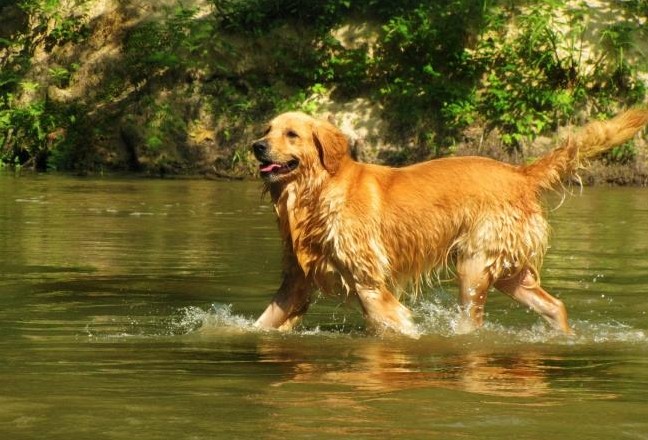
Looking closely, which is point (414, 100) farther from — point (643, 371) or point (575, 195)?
point (643, 371)

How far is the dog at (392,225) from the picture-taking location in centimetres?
788

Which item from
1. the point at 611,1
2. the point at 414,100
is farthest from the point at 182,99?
the point at 611,1

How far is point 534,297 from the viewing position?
8.44 metres

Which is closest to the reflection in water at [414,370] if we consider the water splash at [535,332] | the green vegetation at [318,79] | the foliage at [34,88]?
the water splash at [535,332]

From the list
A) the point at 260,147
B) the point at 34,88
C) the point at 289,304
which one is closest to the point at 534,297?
the point at 289,304

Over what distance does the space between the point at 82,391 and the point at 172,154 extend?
1772 centimetres

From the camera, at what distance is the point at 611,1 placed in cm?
2378

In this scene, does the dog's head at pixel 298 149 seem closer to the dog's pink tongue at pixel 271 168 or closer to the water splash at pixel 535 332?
the dog's pink tongue at pixel 271 168

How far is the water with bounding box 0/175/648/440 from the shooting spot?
502 centimetres

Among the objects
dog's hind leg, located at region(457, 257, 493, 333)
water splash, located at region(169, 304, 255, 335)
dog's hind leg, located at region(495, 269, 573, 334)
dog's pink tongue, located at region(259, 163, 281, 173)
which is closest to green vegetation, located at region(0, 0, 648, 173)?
dog's hind leg, located at region(495, 269, 573, 334)

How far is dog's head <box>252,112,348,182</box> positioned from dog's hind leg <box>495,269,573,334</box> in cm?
149

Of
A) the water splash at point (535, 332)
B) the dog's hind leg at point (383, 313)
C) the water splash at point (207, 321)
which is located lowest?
the water splash at point (207, 321)

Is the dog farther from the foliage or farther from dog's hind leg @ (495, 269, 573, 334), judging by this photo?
the foliage

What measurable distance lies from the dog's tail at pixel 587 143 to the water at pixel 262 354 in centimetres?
103
